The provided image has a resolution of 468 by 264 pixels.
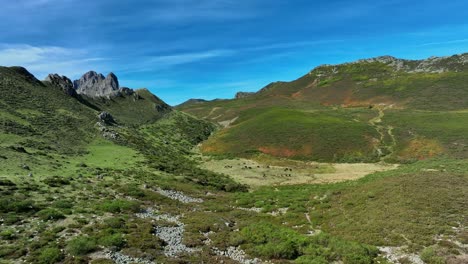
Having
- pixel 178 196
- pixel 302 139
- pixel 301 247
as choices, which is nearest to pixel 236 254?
pixel 301 247

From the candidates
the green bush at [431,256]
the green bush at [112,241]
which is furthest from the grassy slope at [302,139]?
the green bush at [112,241]

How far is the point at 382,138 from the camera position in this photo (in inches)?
3620

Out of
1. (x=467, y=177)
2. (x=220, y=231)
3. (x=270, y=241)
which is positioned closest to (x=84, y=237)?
(x=220, y=231)

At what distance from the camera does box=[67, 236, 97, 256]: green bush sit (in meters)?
22.6

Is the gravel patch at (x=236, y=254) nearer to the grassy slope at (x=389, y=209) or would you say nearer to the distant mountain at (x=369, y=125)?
the grassy slope at (x=389, y=209)

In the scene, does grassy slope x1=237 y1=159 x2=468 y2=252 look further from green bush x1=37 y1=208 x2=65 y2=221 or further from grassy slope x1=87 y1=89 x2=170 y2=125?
grassy slope x1=87 y1=89 x2=170 y2=125

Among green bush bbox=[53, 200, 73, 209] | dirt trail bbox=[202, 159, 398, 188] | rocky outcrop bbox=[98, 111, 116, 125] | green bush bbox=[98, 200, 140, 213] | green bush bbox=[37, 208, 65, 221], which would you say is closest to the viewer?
green bush bbox=[37, 208, 65, 221]

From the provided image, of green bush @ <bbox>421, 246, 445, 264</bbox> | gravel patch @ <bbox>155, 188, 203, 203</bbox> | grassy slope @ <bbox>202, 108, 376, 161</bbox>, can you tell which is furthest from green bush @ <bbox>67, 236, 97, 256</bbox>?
grassy slope @ <bbox>202, 108, 376, 161</bbox>

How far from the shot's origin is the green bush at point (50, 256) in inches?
825

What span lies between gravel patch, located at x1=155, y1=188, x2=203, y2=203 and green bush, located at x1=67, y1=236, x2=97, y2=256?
1882 cm

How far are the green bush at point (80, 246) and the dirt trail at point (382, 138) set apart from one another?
7324 centimetres

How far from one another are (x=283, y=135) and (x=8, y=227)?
278ft

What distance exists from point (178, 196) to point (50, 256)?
2327 centimetres

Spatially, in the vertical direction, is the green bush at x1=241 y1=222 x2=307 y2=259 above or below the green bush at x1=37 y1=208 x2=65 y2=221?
below
